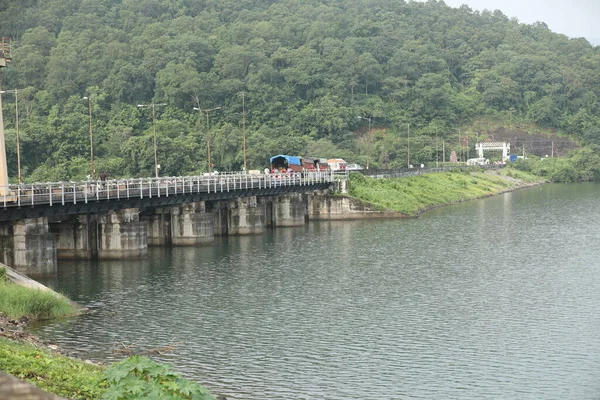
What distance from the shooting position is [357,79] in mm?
198500

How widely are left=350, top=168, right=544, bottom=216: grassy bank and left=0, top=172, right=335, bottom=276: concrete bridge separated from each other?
35.5 feet

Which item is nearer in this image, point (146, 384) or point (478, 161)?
point (146, 384)

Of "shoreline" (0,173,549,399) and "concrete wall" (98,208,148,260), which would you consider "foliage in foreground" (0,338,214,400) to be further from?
"concrete wall" (98,208,148,260)

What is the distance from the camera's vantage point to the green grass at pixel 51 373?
22062 mm

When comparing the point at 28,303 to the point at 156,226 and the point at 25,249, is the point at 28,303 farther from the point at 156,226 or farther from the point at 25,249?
the point at 156,226

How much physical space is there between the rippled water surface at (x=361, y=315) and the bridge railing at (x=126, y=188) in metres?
4.49

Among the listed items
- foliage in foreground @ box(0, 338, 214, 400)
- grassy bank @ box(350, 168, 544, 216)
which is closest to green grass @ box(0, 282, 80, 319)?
foliage in foreground @ box(0, 338, 214, 400)

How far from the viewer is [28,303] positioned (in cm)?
3772

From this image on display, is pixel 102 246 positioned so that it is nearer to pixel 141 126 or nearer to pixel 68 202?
pixel 68 202

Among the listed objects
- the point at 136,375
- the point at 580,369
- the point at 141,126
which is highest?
the point at 141,126

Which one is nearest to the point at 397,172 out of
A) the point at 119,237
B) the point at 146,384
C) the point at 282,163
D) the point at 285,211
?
the point at 282,163

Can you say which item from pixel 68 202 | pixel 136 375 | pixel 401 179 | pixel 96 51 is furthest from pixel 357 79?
pixel 136 375

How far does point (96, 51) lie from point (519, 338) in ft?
533

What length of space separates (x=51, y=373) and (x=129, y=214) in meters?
39.4
